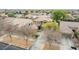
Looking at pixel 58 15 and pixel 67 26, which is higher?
pixel 58 15

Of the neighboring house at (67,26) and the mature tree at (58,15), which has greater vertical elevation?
the mature tree at (58,15)

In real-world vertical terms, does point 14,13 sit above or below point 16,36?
above

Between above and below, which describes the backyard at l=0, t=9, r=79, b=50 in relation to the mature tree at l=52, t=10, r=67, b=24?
below

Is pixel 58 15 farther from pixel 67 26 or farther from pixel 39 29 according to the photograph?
pixel 39 29

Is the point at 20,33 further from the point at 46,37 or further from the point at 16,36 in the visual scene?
the point at 46,37

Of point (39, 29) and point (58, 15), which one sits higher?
point (58, 15)

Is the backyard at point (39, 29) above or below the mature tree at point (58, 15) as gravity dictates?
below

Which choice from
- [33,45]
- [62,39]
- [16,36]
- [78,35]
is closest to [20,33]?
[16,36]

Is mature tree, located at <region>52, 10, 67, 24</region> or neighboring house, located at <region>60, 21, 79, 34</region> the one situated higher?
mature tree, located at <region>52, 10, 67, 24</region>

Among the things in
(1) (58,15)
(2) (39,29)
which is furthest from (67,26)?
(2) (39,29)
